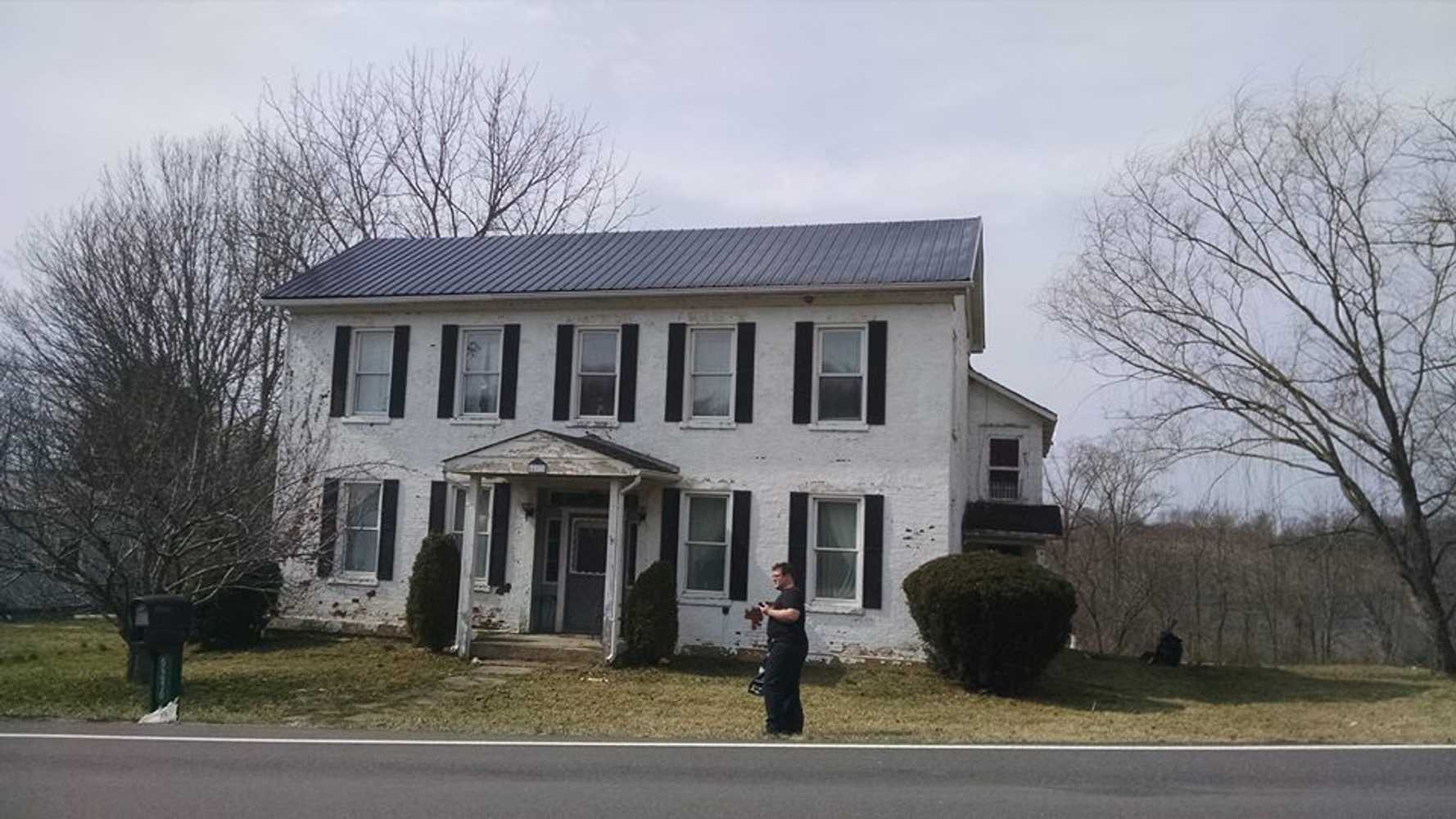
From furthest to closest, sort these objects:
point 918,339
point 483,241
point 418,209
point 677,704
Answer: point 418,209, point 483,241, point 918,339, point 677,704

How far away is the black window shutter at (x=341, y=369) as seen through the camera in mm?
20828

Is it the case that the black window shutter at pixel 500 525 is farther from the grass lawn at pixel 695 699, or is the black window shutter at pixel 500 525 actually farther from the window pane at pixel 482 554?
the grass lawn at pixel 695 699

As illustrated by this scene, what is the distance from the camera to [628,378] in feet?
64.0

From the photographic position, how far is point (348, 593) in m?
20.4

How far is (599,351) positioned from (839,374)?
4.17 metres

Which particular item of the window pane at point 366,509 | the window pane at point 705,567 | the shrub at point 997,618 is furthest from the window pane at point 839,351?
the window pane at point 366,509

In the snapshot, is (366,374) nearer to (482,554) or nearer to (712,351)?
(482,554)

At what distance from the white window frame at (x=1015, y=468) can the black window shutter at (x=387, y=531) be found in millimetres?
11108

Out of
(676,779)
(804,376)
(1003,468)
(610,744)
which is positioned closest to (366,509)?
(804,376)

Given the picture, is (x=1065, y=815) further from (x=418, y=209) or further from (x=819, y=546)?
(x=418, y=209)

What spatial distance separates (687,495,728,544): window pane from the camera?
62.1 ft

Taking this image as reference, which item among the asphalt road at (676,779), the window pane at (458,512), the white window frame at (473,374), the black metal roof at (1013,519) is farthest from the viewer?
the black metal roof at (1013,519)

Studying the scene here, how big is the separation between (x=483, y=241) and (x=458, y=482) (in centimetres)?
554

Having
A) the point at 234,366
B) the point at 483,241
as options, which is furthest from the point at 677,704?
the point at 234,366
